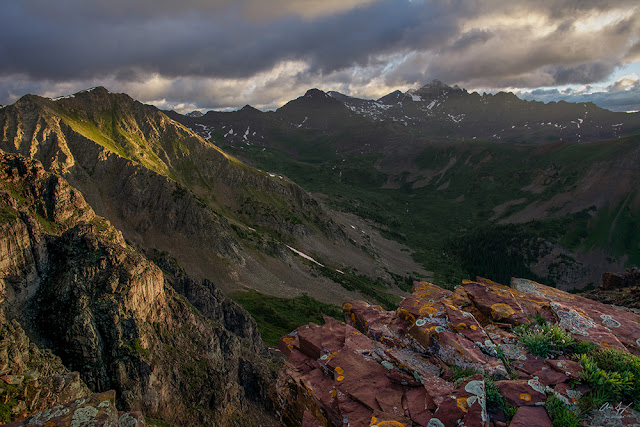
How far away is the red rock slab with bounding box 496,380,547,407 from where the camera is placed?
9.75 meters

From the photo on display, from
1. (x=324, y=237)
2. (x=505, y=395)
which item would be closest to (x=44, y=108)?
(x=324, y=237)

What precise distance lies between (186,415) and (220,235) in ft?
214

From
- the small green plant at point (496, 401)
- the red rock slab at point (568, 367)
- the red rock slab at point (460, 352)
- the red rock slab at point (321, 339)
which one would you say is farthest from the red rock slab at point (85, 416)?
the red rock slab at point (568, 367)

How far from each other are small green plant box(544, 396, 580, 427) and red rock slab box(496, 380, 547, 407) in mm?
345

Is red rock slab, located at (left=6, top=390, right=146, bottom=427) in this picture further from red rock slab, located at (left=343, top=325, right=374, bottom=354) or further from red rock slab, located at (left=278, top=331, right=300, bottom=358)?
red rock slab, located at (left=343, top=325, right=374, bottom=354)

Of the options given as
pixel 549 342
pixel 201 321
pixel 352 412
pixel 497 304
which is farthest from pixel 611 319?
pixel 201 321

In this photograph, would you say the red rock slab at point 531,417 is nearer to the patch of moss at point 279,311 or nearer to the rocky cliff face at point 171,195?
the patch of moss at point 279,311

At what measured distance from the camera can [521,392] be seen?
1005cm

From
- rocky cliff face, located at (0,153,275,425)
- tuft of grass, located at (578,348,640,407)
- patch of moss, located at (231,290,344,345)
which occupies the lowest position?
patch of moss, located at (231,290,344,345)

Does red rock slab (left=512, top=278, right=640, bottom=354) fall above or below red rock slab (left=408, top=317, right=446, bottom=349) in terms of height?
below

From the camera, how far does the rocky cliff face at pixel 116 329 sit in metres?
25.7

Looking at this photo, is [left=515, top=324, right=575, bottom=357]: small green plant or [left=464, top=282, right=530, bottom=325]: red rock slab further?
[left=464, top=282, right=530, bottom=325]: red rock slab

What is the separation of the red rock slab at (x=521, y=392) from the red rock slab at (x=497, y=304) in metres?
5.66

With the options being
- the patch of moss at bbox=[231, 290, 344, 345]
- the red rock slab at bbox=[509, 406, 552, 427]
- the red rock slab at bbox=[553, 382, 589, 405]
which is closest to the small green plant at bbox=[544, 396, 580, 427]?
the red rock slab at bbox=[509, 406, 552, 427]
